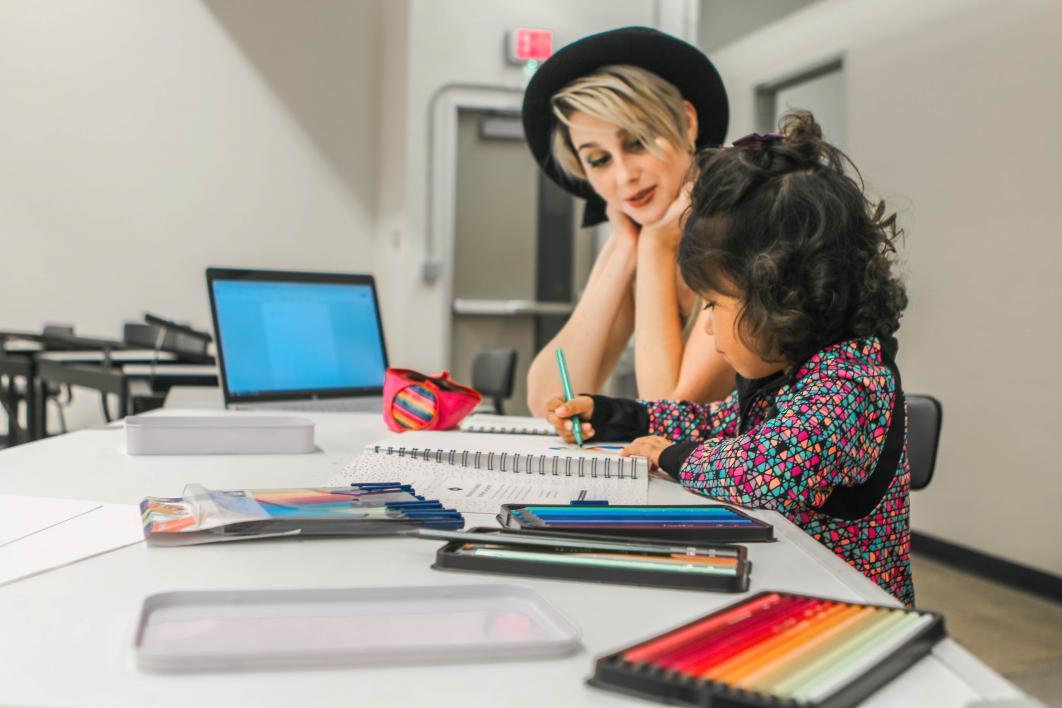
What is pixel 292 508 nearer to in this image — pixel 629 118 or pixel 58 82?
pixel 629 118

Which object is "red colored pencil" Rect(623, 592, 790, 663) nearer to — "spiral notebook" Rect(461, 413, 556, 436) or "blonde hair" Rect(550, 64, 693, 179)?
"spiral notebook" Rect(461, 413, 556, 436)

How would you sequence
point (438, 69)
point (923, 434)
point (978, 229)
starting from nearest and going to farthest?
point (923, 434) → point (978, 229) → point (438, 69)

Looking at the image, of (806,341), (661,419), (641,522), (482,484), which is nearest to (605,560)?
Result: (641,522)

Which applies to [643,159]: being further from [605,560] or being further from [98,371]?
[98,371]

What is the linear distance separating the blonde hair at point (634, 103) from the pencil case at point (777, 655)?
1245 millimetres

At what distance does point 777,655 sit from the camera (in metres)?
0.48

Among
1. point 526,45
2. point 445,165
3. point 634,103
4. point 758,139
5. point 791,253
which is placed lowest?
point 791,253

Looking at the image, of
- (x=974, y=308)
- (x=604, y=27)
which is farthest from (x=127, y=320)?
(x=974, y=308)

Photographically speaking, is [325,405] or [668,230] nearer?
[668,230]

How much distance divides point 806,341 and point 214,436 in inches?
29.4

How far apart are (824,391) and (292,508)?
1.75 feet

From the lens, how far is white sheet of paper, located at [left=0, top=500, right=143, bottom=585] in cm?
69

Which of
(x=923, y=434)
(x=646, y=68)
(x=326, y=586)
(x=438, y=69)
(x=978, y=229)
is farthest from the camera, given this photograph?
(x=438, y=69)

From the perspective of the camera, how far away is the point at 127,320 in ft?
17.6
